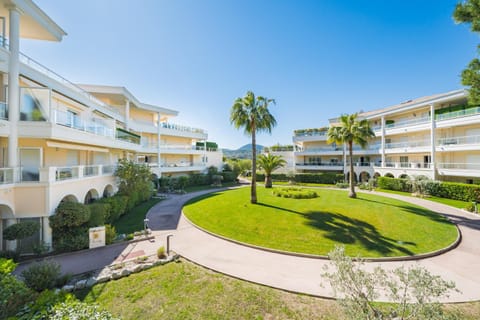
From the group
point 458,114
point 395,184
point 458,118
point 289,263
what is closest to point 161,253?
point 289,263

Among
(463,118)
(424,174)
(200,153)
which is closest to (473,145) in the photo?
(463,118)

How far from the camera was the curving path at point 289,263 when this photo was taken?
26.4ft

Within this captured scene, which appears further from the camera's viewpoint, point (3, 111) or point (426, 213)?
point (426, 213)

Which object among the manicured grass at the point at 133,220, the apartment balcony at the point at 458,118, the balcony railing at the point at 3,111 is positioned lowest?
the manicured grass at the point at 133,220

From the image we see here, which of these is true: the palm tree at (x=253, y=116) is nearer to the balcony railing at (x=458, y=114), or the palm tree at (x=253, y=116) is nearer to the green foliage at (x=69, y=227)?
the green foliage at (x=69, y=227)

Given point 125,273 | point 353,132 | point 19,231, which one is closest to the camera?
point 125,273

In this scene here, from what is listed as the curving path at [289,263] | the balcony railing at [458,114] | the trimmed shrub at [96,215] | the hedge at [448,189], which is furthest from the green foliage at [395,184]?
the trimmed shrub at [96,215]

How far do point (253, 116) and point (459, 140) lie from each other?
28376 millimetres

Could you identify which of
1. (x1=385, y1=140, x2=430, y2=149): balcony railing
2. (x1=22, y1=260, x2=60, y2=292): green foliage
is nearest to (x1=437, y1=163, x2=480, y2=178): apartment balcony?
(x1=385, y1=140, x2=430, y2=149): balcony railing

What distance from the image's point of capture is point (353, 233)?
1282 centimetres

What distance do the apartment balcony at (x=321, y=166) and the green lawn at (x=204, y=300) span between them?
35.9 meters

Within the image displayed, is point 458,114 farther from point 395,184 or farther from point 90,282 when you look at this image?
point 90,282

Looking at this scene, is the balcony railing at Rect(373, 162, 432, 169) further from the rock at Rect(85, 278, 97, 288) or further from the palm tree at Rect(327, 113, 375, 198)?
the rock at Rect(85, 278, 97, 288)

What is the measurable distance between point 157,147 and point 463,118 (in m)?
43.7
